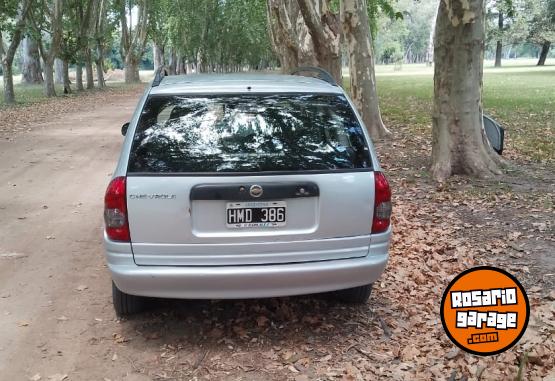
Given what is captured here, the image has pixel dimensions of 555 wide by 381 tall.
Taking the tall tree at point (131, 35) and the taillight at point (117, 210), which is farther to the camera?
the tall tree at point (131, 35)

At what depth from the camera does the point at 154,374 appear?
365 centimetres

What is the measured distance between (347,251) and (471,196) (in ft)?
13.3

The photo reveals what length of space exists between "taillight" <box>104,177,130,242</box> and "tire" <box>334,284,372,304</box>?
1775mm

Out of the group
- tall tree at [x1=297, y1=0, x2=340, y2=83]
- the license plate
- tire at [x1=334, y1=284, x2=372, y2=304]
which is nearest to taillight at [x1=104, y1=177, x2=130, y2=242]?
the license plate

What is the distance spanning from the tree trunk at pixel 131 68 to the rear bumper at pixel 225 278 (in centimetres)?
4183

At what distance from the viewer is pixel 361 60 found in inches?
458

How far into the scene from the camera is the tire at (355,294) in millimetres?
4457

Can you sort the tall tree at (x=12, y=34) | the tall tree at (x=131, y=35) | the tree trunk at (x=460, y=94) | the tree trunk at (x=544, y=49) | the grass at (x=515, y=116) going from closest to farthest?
1. the tree trunk at (x=460, y=94)
2. the grass at (x=515, y=116)
3. the tall tree at (x=12, y=34)
4. the tall tree at (x=131, y=35)
5. the tree trunk at (x=544, y=49)

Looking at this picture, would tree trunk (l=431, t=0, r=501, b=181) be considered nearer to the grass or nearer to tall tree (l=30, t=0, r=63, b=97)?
the grass

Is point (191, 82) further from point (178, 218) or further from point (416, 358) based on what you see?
point (416, 358)

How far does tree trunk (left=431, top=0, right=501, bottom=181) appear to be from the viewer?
7.76 meters

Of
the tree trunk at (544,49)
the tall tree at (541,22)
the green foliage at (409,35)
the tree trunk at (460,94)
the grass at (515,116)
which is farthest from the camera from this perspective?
the green foliage at (409,35)

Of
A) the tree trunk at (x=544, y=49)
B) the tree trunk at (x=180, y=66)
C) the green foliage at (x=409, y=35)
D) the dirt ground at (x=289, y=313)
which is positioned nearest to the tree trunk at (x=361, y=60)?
the dirt ground at (x=289, y=313)

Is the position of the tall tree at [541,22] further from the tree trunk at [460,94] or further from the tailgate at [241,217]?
the tailgate at [241,217]
